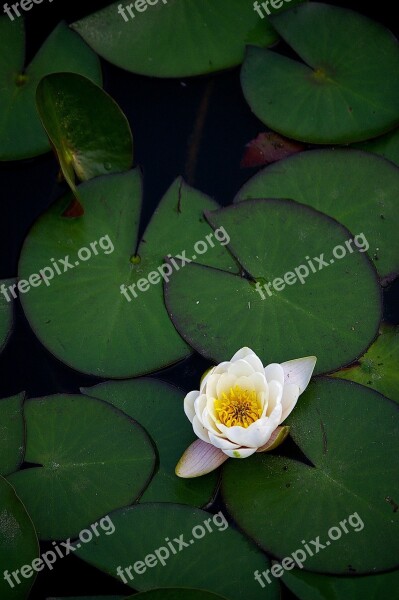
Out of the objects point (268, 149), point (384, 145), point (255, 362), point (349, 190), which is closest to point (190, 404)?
point (255, 362)

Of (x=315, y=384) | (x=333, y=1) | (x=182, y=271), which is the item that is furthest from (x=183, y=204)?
(x=333, y=1)

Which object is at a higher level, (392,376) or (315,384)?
(315,384)

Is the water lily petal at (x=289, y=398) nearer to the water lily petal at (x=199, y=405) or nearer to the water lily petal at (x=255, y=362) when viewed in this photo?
the water lily petal at (x=255, y=362)

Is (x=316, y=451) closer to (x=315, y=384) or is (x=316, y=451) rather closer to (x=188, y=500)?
(x=315, y=384)

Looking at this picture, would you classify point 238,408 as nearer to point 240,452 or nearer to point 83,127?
point 240,452

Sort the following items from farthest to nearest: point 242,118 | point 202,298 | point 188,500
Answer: point 242,118
point 202,298
point 188,500

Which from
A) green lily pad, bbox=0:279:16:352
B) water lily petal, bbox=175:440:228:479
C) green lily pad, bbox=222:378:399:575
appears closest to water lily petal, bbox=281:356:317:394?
green lily pad, bbox=222:378:399:575
